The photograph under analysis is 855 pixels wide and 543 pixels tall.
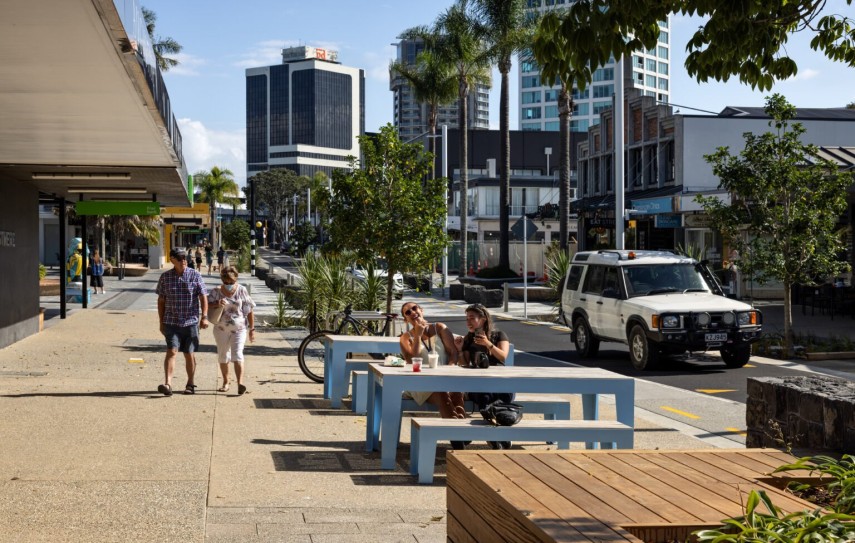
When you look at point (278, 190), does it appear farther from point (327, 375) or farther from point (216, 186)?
point (327, 375)

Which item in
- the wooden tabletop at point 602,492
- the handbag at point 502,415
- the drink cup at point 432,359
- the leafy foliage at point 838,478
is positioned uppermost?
the drink cup at point 432,359

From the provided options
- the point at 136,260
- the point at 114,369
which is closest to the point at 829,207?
the point at 114,369

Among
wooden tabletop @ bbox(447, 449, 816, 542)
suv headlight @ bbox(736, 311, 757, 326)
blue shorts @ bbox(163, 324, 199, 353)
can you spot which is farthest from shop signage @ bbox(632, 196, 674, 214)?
wooden tabletop @ bbox(447, 449, 816, 542)

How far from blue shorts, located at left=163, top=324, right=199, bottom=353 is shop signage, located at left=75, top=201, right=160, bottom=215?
13.3 meters

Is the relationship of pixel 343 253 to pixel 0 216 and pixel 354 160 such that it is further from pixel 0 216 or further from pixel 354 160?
pixel 0 216

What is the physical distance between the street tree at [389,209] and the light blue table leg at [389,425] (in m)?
10.9

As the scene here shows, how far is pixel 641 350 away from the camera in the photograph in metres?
18.1

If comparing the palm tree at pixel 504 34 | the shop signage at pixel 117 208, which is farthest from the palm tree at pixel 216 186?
the shop signage at pixel 117 208

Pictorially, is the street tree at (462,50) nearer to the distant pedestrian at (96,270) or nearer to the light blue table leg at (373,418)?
the distant pedestrian at (96,270)

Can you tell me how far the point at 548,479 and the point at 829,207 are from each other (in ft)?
54.0

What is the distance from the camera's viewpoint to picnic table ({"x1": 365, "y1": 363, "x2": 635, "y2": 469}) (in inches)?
350

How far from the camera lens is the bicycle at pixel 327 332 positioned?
1483 centimetres

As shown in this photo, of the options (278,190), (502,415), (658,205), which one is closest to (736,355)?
(502,415)

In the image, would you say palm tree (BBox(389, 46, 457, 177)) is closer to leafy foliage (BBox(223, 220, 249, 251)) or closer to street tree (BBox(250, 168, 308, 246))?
leafy foliage (BBox(223, 220, 249, 251))
